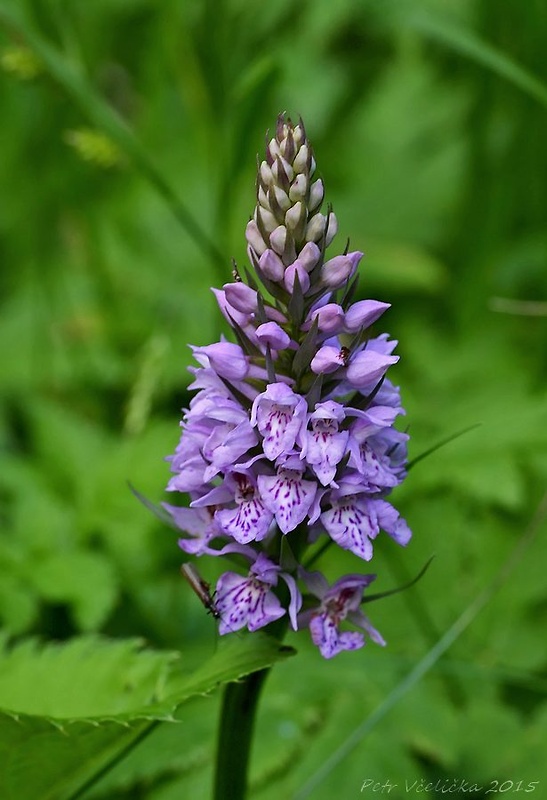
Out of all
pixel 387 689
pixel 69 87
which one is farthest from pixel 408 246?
pixel 387 689

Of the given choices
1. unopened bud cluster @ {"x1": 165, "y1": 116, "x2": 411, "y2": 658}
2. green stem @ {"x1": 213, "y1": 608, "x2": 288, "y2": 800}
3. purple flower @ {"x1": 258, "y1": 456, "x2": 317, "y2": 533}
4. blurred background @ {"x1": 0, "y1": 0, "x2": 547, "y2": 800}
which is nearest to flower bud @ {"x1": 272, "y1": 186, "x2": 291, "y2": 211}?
unopened bud cluster @ {"x1": 165, "y1": 116, "x2": 411, "y2": 658}

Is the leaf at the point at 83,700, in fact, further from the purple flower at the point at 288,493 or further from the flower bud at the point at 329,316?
the flower bud at the point at 329,316

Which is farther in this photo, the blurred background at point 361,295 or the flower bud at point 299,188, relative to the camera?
the blurred background at point 361,295

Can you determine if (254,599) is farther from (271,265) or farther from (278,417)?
(271,265)

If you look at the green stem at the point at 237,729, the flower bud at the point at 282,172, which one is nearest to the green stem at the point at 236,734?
the green stem at the point at 237,729

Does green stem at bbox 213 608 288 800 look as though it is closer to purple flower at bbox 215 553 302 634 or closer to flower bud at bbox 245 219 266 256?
purple flower at bbox 215 553 302 634

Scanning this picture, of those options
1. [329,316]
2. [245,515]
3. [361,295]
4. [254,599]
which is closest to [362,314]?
[329,316]
